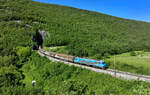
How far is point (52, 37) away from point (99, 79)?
3582cm

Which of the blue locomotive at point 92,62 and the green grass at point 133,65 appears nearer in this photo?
the blue locomotive at point 92,62

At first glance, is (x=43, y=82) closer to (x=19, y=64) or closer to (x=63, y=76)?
(x=63, y=76)

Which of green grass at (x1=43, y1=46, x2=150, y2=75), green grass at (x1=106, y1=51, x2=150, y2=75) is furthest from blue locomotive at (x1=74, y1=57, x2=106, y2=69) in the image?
green grass at (x1=106, y1=51, x2=150, y2=75)

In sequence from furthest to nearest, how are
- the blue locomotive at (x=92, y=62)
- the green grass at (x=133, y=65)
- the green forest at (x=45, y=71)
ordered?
the green grass at (x=133, y=65)
the blue locomotive at (x=92, y=62)
the green forest at (x=45, y=71)

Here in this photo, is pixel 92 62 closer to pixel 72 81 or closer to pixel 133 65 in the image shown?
pixel 72 81

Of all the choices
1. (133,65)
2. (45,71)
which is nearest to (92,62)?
(45,71)

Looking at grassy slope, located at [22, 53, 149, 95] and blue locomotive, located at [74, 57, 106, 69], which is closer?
grassy slope, located at [22, 53, 149, 95]

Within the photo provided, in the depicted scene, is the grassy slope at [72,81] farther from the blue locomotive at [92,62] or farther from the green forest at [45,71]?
the blue locomotive at [92,62]

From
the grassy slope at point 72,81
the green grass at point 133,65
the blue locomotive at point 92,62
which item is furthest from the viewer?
the green grass at point 133,65

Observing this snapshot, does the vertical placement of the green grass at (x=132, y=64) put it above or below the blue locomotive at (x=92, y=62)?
below

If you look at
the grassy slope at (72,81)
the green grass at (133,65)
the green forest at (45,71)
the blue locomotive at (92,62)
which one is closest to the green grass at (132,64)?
the green grass at (133,65)

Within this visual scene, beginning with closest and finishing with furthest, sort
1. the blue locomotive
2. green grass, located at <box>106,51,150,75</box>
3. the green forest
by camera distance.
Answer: the green forest < the blue locomotive < green grass, located at <box>106,51,150,75</box>

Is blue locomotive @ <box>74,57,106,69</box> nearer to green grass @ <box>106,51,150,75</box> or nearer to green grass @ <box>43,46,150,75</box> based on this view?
green grass @ <box>43,46,150,75</box>

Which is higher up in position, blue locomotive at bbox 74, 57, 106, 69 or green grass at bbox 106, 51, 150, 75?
blue locomotive at bbox 74, 57, 106, 69
